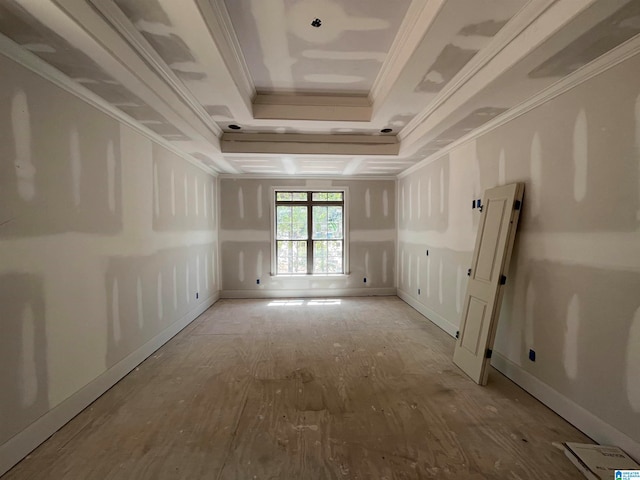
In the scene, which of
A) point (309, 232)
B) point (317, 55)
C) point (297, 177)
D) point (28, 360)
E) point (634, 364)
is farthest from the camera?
point (309, 232)

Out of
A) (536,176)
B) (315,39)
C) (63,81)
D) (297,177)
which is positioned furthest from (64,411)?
(297,177)

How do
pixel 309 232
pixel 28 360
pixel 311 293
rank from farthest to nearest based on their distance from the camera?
1. pixel 309 232
2. pixel 311 293
3. pixel 28 360

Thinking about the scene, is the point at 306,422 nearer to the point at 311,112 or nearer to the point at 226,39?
the point at 226,39

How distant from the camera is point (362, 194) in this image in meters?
6.53

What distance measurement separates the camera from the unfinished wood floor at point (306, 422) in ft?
6.02

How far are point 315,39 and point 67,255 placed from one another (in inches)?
105

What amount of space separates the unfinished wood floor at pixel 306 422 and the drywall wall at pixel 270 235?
2.69 metres

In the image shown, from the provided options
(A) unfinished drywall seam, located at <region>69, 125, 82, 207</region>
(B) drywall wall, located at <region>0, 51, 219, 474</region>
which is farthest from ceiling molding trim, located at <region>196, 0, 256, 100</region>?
(A) unfinished drywall seam, located at <region>69, 125, 82, 207</region>

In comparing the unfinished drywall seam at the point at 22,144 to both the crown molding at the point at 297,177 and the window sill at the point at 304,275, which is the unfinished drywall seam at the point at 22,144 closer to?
the crown molding at the point at 297,177

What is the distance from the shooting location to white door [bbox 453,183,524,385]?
2.81m

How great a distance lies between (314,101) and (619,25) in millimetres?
2560

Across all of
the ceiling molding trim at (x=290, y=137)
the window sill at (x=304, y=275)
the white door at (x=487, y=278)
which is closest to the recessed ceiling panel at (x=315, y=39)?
the ceiling molding trim at (x=290, y=137)

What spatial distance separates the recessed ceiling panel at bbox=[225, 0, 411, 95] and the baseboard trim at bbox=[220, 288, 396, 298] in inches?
171

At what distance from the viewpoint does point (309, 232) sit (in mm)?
6578
